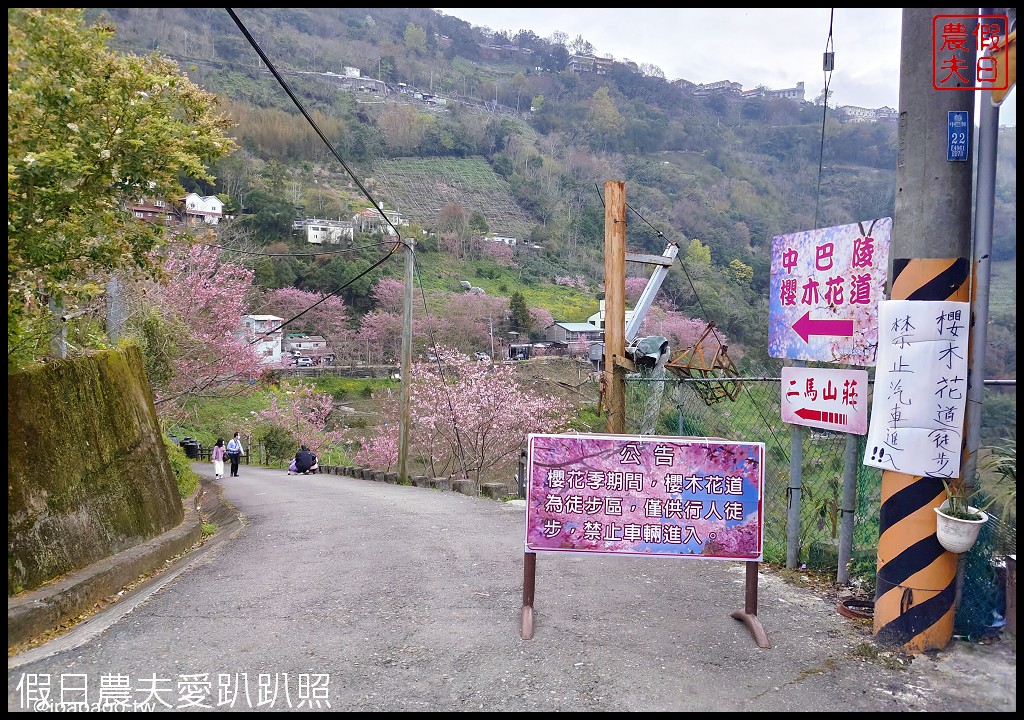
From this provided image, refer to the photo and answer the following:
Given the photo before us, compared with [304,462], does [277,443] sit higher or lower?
lower

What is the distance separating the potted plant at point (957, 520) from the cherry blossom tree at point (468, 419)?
1800cm

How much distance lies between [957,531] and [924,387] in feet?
2.65

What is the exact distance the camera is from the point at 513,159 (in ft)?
298

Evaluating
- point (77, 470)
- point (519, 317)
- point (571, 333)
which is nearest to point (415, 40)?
point (519, 317)

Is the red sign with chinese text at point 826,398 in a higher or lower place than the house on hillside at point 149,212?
lower

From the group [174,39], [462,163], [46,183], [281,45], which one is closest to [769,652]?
[46,183]

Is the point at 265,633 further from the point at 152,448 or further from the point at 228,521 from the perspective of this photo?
the point at 228,521

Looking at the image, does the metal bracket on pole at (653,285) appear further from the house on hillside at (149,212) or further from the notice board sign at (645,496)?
the house on hillside at (149,212)

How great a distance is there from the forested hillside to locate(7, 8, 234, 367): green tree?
19446 millimetres

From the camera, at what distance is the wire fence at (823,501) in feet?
13.1

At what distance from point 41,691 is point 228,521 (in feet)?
18.9

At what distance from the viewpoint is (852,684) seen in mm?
3654

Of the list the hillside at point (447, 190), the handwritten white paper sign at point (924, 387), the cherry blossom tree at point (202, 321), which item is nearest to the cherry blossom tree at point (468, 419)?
the cherry blossom tree at point (202, 321)

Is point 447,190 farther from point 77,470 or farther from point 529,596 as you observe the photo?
point 529,596
